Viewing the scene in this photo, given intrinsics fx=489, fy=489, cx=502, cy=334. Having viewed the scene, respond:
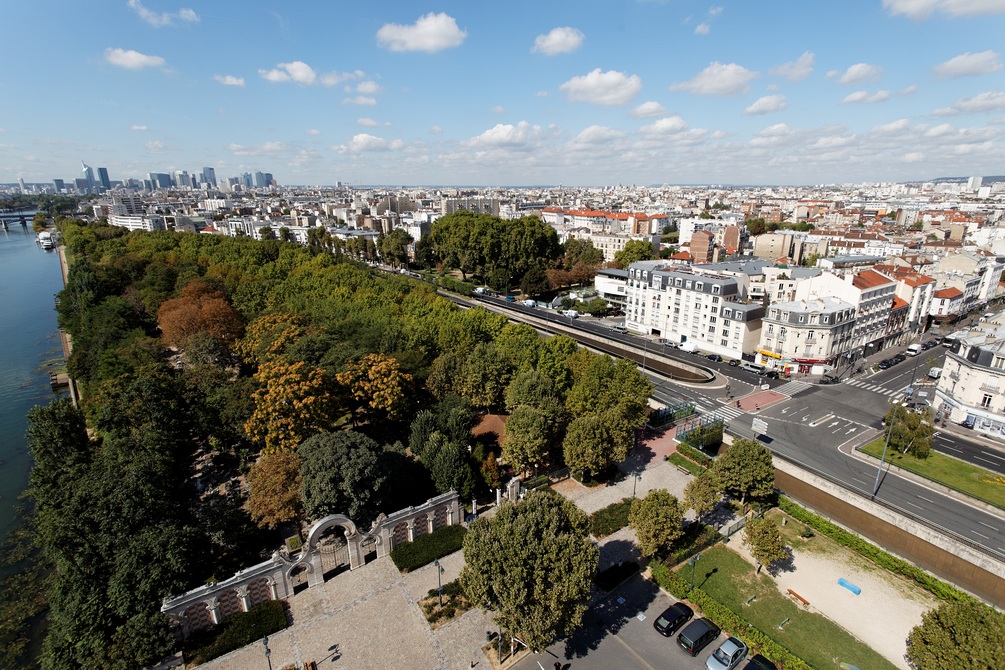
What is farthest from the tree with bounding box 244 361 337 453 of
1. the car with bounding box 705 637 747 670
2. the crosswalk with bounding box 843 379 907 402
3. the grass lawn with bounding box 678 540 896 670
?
the crosswalk with bounding box 843 379 907 402

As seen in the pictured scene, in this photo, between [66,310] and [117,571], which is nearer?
[117,571]

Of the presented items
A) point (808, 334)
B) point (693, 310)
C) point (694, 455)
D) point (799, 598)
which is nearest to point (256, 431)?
point (694, 455)

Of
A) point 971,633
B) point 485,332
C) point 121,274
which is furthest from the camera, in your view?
point 121,274

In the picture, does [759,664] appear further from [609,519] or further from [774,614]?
[609,519]

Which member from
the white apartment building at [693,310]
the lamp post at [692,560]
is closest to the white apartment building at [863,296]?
the white apartment building at [693,310]

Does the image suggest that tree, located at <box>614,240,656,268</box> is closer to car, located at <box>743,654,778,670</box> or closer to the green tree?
the green tree

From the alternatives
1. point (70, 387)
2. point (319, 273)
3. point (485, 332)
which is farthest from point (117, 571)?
point (319, 273)

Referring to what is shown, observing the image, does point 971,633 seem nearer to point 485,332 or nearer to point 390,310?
point 485,332
